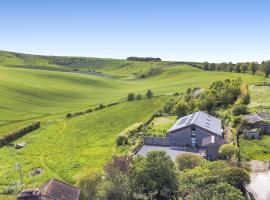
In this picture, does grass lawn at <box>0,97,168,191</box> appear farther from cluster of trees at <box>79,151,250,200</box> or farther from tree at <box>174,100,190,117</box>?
cluster of trees at <box>79,151,250,200</box>

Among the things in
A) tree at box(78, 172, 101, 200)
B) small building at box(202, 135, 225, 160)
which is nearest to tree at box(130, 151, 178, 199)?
tree at box(78, 172, 101, 200)

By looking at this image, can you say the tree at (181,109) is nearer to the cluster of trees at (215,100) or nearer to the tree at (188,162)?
the cluster of trees at (215,100)

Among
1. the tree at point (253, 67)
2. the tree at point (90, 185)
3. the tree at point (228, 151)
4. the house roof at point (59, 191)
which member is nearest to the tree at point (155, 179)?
the tree at point (90, 185)

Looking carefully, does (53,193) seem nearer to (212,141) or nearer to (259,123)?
(212,141)

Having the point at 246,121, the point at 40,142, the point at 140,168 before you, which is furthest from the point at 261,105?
the point at 140,168

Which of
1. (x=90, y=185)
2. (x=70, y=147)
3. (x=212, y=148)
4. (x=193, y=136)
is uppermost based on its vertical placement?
(x=193, y=136)

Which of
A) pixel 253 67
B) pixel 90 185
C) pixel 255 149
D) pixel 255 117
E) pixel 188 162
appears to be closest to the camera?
pixel 90 185

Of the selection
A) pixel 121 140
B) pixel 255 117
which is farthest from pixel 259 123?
pixel 121 140
